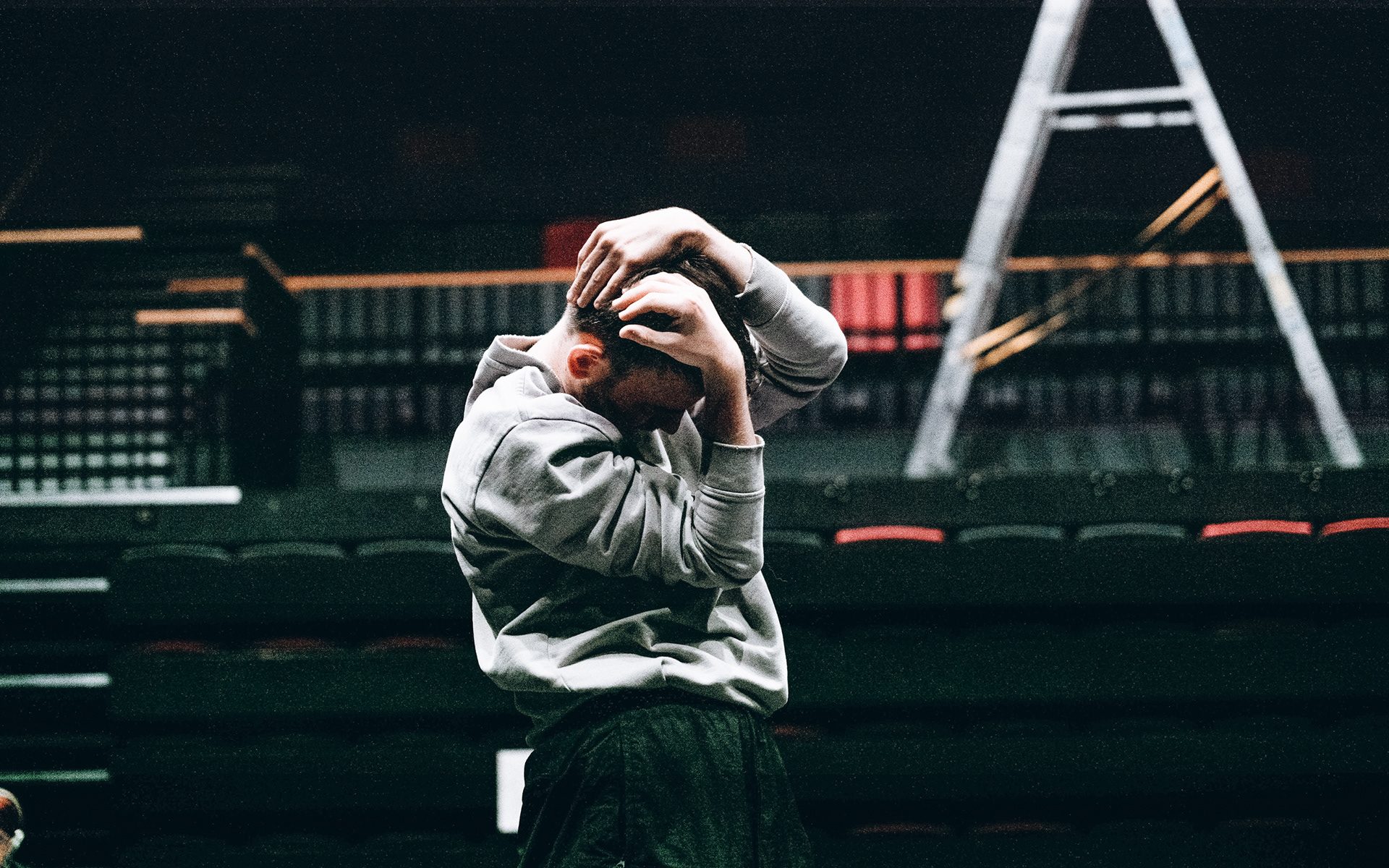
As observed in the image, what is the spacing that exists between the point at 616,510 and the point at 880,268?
2859 mm

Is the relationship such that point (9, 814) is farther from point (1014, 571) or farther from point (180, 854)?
point (1014, 571)

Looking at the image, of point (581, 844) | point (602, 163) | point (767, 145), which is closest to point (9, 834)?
point (581, 844)

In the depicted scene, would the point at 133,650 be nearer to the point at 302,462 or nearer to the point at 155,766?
the point at 155,766

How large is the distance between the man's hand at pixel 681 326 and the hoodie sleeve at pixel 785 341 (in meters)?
0.17

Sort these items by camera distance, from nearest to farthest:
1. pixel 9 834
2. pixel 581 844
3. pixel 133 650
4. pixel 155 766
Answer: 1. pixel 581 844
2. pixel 9 834
3. pixel 155 766
4. pixel 133 650

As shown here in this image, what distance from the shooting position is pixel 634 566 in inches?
35.7

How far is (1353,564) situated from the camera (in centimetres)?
249

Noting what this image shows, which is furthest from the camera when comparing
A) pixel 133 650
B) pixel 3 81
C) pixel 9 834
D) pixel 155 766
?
pixel 3 81

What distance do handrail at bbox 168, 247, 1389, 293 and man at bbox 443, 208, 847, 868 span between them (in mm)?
2615

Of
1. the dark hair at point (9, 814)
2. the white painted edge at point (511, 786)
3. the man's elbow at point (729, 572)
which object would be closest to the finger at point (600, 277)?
the man's elbow at point (729, 572)

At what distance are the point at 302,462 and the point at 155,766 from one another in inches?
50.5

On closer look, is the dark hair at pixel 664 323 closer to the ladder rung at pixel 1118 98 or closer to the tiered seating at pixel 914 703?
the tiered seating at pixel 914 703

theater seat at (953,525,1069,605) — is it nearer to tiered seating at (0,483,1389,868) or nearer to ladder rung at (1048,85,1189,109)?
tiered seating at (0,483,1389,868)

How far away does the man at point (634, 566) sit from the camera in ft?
2.95
